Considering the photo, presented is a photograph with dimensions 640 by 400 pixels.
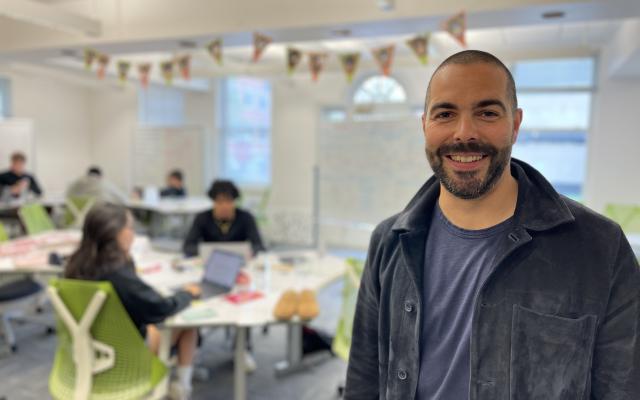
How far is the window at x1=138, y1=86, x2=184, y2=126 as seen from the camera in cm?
909

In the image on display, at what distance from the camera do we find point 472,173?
978 millimetres

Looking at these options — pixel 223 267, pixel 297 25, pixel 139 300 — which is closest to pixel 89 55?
pixel 297 25

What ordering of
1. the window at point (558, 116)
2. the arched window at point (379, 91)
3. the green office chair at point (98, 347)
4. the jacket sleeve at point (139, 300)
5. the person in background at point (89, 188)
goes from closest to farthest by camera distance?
the green office chair at point (98, 347), the jacket sleeve at point (139, 300), the window at point (558, 116), the person in background at point (89, 188), the arched window at point (379, 91)

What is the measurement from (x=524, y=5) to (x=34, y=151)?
8030 millimetres

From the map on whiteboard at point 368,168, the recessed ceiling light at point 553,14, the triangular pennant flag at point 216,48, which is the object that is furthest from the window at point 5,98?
the recessed ceiling light at point 553,14

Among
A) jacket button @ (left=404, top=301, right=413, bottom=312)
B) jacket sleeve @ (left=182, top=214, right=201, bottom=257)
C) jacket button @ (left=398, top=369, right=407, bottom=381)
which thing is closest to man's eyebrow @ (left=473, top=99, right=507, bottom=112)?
jacket button @ (left=404, top=301, right=413, bottom=312)

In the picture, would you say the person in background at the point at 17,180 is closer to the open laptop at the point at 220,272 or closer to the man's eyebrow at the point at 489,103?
the open laptop at the point at 220,272

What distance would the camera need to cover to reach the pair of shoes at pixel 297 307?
2.39m

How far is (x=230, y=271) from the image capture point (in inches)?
112

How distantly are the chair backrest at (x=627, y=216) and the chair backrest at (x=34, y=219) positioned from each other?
5511 millimetres

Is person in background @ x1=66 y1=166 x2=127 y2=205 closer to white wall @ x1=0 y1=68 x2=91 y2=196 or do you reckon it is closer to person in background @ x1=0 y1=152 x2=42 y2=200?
person in background @ x1=0 y1=152 x2=42 y2=200

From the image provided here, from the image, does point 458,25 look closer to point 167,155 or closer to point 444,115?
point 444,115

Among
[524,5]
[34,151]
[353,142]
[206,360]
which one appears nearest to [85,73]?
[34,151]

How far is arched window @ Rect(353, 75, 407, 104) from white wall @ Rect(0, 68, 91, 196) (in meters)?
5.30
